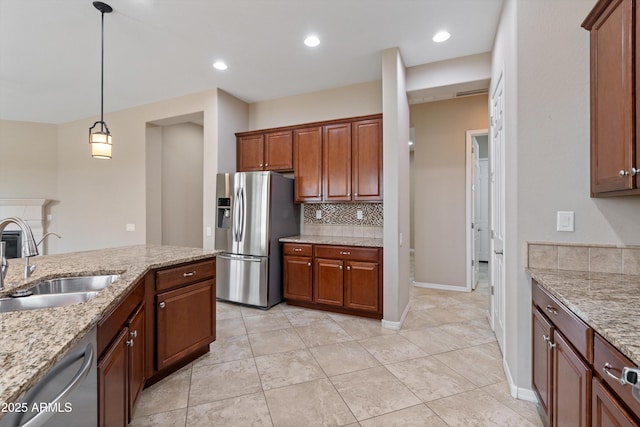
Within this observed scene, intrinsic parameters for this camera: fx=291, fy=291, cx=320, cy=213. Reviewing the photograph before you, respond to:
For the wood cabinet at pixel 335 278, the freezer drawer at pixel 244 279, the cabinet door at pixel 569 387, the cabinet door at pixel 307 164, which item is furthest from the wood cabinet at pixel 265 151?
the cabinet door at pixel 569 387

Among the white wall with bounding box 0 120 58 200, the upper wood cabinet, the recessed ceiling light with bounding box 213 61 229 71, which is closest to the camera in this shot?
the upper wood cabinet

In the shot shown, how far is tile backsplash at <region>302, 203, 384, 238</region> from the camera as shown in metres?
3.86

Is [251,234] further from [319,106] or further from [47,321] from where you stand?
[47,321]

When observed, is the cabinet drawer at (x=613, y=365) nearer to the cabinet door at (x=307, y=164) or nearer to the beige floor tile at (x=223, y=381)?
the beige floor tile at (x=223, y=381)

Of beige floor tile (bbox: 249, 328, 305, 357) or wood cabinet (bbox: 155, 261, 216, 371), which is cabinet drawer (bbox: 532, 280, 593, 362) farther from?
wood cabinet (bbox: 155, 261, 216, 371)

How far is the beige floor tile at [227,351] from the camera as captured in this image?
7.82 feet

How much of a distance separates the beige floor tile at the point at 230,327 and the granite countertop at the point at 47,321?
1.21 meters

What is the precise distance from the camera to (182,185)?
16.9 feet

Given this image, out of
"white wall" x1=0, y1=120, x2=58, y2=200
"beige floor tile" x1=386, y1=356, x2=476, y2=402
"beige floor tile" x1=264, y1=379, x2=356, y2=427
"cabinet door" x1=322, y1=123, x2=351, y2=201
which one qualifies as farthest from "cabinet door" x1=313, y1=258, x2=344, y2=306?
"white wall" x1=0, y1=120, x2=58, y2=200

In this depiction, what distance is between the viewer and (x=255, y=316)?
3385 mm

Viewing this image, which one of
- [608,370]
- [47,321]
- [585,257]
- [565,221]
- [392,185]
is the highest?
[392,185]

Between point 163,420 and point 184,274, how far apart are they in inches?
35.2

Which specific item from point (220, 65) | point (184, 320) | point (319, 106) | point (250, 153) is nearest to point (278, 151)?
point (250, 153)

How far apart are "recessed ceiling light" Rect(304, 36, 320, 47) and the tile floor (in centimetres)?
291
